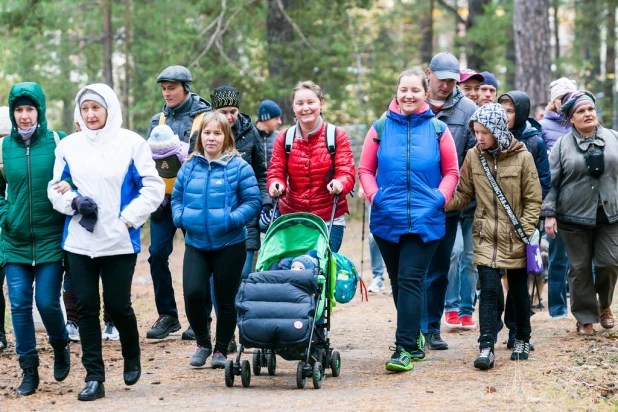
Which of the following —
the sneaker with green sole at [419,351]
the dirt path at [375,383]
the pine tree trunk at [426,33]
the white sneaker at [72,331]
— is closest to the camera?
the dirt path at [375,383]

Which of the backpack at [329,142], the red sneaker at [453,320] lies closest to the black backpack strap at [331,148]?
the backpack at [329,142]

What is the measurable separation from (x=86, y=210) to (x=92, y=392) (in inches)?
50.9

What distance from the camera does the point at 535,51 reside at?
53.4 ft

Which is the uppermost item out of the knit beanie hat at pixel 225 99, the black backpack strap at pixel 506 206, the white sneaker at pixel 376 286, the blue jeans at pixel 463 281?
the knit beanie hat at pixel 225 99

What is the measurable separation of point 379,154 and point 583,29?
22883mm

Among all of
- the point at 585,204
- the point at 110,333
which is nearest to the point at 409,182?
the point at 585,204

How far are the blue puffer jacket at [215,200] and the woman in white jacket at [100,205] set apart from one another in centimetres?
52

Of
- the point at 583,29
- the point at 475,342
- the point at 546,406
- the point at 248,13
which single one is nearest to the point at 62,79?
the point at 248,13

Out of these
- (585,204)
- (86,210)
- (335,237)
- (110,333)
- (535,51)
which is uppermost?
(535,51)

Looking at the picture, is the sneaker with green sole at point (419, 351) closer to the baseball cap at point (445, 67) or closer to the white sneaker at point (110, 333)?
the baseball cap at point (445, 67)

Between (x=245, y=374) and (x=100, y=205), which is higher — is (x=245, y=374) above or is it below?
below

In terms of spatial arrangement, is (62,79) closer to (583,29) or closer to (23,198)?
(583,29)

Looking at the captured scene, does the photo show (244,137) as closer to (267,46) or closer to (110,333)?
(110,333)

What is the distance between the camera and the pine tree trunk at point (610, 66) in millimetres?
27025
